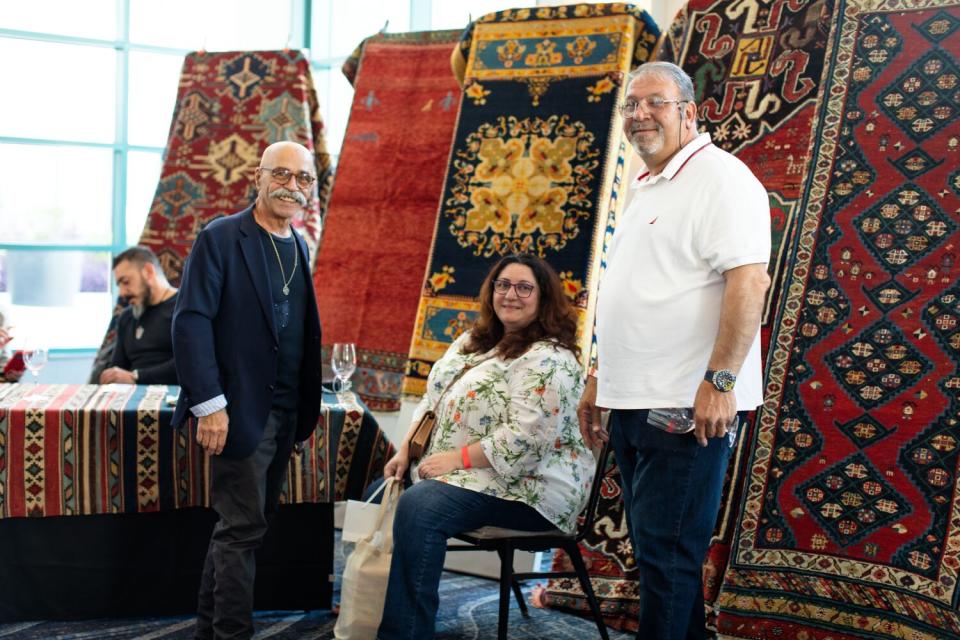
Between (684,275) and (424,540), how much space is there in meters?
1.08

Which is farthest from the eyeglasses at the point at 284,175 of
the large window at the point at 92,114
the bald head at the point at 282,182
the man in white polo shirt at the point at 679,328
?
the large window at the point at 92,114

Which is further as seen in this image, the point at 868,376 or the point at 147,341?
the point at 147,341

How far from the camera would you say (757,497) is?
11.3 feet

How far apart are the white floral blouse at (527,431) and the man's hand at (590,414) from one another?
0.68 feet

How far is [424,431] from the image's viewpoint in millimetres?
3316

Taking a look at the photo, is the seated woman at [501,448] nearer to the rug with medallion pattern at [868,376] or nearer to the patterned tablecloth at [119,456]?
the patterned tablecloth at [119,456]

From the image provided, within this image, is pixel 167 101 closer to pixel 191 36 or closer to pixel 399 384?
pixel 191 36

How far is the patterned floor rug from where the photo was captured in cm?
332

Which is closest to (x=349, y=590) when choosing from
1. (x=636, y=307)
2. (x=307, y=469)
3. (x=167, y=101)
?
(x=307, y=469)

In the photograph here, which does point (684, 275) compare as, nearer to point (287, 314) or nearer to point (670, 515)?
point (670, 515)

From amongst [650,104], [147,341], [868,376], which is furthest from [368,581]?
[147,341]

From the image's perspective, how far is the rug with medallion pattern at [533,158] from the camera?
418 cm

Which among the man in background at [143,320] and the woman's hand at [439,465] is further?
the man in background at [143,320]

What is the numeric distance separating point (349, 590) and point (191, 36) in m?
5.65
